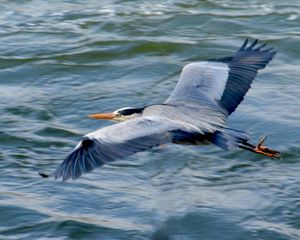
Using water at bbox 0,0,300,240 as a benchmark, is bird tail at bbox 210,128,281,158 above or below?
above

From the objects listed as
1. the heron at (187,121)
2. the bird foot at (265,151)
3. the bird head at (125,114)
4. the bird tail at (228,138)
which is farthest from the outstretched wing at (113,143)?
the bird foot at (265,151)

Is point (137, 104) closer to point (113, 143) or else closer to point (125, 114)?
point (125, 114)

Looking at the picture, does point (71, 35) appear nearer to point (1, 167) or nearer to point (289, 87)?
point (289, 87)

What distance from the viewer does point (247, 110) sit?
9758 millimetres

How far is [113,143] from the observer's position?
673cm

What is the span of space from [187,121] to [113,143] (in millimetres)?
1003

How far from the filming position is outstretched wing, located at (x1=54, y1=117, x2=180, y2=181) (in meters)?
6.52

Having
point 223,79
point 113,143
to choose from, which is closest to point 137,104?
point 223,79

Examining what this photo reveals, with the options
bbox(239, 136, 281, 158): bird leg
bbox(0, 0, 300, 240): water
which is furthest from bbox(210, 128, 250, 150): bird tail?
bbox(0, 0, 300, 240): water

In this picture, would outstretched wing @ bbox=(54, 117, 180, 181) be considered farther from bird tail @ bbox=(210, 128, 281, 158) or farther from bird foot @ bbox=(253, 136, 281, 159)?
bird foot @ bbox=(253, 136, 281, 159)

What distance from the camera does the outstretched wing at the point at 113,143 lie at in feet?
21.4

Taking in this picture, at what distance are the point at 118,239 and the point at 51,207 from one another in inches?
29.7

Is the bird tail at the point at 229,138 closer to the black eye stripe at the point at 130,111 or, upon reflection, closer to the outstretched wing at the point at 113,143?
the outstretched wing at the point at 113,143

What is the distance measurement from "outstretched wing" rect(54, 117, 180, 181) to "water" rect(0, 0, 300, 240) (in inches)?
31.0
